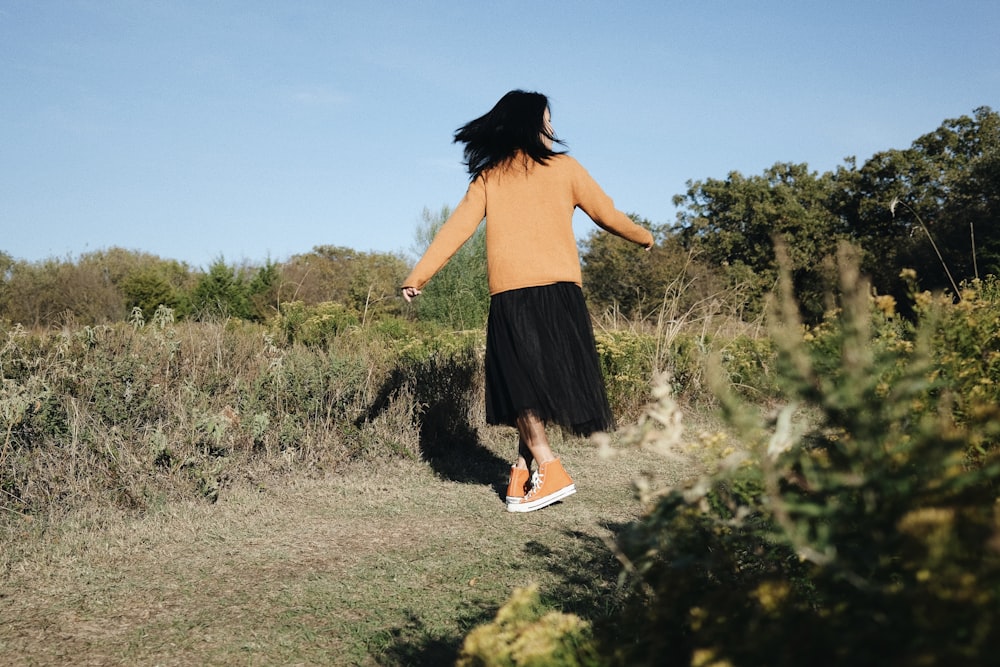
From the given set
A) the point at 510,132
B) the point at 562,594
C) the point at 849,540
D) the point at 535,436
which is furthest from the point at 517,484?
the point at 849,540

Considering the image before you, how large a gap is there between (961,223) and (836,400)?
26057mm

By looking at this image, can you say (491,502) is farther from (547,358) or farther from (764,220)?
(764,220)

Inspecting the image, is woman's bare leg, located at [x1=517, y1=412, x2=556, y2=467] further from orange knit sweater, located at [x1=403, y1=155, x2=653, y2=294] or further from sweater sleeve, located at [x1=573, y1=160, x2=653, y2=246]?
sweater sleeve, located at [x1=573, y1=160, x2=653, y2=246]

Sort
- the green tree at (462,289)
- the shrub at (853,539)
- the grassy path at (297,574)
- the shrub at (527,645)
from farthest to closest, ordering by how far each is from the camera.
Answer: the green tree at (462,289), the grassy path at (297,574), the shrub at (527,645), the shrub at (853,539)

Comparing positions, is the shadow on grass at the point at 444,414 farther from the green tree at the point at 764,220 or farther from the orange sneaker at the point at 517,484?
the green tree at the point at 764,220

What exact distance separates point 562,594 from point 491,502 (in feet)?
4.62

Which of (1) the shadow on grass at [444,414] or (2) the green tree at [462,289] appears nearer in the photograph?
(1) the shadow on grass at [444,414]

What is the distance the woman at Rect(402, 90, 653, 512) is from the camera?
3797 millimetres

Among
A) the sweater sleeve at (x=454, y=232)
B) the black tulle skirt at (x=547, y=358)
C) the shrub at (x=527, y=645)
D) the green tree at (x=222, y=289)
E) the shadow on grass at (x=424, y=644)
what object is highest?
the green tree at (x=222, y=289)

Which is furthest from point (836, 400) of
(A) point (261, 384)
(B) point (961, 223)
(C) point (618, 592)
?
(B) point (961, 223)

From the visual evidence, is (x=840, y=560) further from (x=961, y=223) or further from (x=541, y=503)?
(x=961, y=223)

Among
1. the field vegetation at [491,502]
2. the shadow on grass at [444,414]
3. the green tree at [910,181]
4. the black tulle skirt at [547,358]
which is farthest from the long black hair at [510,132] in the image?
the green tree at [910,181]

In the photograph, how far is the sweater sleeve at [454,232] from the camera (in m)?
3.88

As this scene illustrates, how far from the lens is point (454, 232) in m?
3.92
